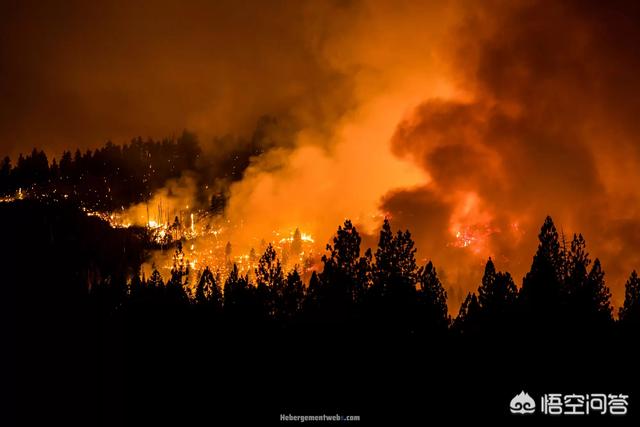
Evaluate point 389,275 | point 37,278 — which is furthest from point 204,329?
point 37,278

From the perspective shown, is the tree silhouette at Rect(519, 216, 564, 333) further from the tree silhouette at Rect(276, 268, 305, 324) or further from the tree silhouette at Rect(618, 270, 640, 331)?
the tree silhouette at Rect(276, 268, 305, 324)

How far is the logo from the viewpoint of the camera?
111 feet

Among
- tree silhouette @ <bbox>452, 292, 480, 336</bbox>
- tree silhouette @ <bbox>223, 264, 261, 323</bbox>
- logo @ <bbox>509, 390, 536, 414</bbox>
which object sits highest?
tree silhouette @ <bbox>223, 264, 261, 323</bbox>

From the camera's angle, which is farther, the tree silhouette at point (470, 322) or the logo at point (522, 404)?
the tree silhouette at point (470, 322)

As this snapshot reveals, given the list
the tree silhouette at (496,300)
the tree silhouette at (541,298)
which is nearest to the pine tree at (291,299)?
the tree silhouette at (496,300)

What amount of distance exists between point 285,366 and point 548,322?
75.5 feet

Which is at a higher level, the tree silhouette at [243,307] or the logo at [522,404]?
the tree silhouette at [243,307]

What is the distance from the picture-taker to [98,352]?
62.3 meters

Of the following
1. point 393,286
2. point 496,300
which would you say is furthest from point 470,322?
point 393,286

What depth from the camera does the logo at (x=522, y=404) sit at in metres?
33.8

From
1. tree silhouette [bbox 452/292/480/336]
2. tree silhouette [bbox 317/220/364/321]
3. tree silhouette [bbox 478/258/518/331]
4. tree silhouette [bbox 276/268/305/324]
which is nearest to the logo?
tree silhouette [bbox 478/258/518/331]

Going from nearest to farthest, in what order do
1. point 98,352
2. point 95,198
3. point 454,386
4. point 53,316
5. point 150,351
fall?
point 454,386 → point 150,351 → point 98,352 → point 53,316 → point 95,198

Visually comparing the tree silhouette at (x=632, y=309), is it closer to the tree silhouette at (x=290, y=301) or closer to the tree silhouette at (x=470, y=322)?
the tree silhouette at (x=470, y=322)

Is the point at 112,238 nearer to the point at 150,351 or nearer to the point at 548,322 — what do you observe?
the point at 150,351
